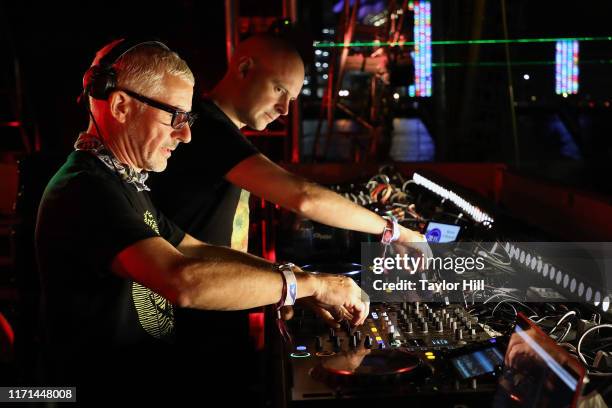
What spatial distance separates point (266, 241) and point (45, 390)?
93.7 inches

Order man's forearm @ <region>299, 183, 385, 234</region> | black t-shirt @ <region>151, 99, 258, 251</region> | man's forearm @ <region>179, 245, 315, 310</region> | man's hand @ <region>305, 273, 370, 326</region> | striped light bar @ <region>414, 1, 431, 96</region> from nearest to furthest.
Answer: man's forearm @ <region>179, 245, 315, 310</region> < man's hand @ <region>305, 273, 370, 326</region> < man's forearm @ <region>299, 183, 385, 234</region> < black t-shirt @ <region>151, 99, 258, 251</region> < striped light bar @ <region>414, 1, 431, 96</region>

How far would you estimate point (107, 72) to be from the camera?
5.06 ft

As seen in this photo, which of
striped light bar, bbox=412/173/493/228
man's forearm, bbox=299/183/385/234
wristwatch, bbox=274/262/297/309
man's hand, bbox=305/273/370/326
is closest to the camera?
wristwatch, bbox=274/262/297/309

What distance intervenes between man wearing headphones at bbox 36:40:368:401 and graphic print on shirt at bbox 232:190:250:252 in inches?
34.4

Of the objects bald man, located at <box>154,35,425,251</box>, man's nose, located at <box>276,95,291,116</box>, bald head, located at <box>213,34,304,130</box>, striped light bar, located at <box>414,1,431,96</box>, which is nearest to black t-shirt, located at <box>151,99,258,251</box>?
bald man, located at <box>154,35,425,251</box>

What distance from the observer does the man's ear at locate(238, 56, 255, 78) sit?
2.57 metres

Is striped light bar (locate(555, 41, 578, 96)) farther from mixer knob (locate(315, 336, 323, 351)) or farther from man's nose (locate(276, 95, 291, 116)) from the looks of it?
mixer knob (locate(315, 336, 323, 351))

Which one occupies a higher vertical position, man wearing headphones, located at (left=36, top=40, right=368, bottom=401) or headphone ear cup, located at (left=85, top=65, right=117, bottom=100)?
headphone ear cup, located at (left=85, top=65, right=117, bottom=100)

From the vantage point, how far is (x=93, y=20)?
529cm

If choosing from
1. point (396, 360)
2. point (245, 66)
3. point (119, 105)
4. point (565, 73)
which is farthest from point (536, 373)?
point (565, 73)

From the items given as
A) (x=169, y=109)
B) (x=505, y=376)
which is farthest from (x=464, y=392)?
(x=169, y=109)

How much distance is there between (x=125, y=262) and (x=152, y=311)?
361 mm

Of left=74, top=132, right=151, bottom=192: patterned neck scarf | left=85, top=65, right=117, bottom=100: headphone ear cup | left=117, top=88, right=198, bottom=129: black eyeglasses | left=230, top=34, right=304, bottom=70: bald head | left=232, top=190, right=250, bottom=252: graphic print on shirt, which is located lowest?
left=232, top=190, right=250, bottom=252: graphic print on shirt

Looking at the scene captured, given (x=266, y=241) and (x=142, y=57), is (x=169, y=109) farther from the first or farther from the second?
(x=266, y=241)
